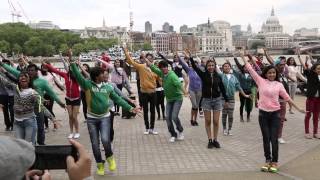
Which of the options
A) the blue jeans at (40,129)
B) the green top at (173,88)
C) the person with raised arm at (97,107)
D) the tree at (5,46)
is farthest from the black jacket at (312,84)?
the tree at (5,46)

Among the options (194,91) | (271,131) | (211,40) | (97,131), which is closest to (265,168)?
(271,131)

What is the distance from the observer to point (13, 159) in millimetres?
1799

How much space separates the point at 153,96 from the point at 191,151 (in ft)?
7.59

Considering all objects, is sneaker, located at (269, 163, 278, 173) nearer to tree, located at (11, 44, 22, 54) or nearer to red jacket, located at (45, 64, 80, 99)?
red jacket, located at (45, 64, 80, 99)

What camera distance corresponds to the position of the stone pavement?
7548 millimetres

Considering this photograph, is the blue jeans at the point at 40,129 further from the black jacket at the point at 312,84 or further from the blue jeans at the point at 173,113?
the black jacket at the point at 312,84

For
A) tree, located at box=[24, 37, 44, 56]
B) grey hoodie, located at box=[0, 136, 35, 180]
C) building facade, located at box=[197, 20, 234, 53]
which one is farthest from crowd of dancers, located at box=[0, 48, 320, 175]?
building facade, located at box=[197, 20, 234, 53]

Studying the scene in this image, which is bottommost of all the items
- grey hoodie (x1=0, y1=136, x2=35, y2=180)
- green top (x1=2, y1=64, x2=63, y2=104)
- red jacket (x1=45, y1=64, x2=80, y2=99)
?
red jacket (x1=45, y1=64, x2=80, y2=99)

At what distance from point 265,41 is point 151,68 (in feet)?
627

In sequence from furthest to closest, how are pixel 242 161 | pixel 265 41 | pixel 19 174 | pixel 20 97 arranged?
Result: pixel 265 41 → pixel 242 161 → pixel 20 97 → pixel 19 174

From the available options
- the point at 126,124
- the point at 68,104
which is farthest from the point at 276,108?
the point at 126,124

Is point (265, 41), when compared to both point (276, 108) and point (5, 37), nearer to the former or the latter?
point (5, 37)

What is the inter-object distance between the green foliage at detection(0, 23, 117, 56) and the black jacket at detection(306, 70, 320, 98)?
10503 cm

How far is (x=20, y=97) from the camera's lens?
7.43 m
